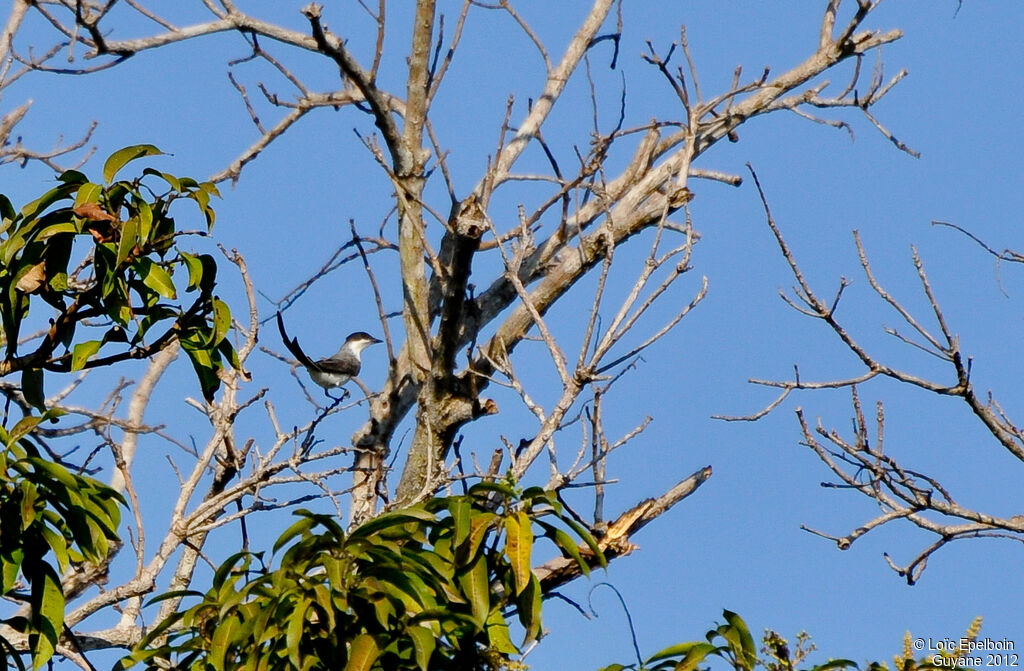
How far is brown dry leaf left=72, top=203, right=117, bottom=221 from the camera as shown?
11.6 ft

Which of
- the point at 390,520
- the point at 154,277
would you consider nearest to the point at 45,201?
the point at 154,277

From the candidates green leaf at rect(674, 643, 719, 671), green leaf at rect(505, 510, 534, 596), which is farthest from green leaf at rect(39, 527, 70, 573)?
green leaf at rect(674, 643, 719, 671)

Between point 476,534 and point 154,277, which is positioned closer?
point 476,534

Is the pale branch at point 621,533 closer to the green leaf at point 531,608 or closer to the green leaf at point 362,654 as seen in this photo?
the green leaf at point 531,608

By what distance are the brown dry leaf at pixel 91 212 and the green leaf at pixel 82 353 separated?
40 centimetres

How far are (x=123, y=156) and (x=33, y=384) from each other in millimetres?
788

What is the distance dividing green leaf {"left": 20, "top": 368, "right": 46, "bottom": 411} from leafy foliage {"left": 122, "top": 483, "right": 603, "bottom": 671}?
2.59 feet

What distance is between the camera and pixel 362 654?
289 centimetres

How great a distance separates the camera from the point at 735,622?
3.16 meters

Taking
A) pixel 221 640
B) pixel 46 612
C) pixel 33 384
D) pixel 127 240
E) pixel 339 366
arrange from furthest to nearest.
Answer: pixel 339 366 → pixel 33 384 → pixel 127 240 → pixel 46 612 → pixel 221 640

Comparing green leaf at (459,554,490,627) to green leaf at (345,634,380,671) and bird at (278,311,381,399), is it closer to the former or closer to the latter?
green leaf at (345,634,380,671)

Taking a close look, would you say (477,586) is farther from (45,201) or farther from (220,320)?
(45,201)

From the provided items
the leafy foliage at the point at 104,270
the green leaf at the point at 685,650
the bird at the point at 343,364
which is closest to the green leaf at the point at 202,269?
the leafy foliage at the point at 104,270

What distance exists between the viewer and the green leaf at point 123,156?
359 cm
